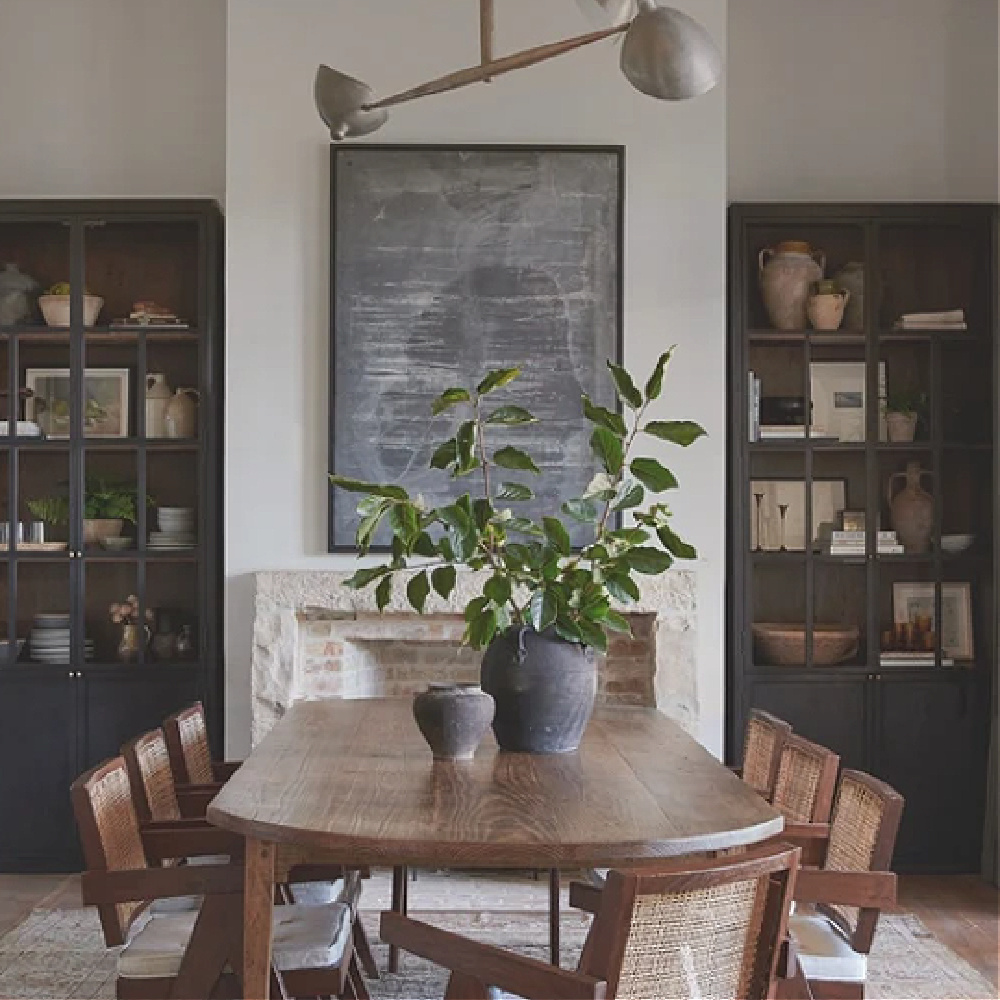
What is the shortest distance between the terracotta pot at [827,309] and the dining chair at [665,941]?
392 centimetres

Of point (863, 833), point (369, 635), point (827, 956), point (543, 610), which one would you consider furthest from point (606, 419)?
point (369, 635)

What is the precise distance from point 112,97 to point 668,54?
408 cm

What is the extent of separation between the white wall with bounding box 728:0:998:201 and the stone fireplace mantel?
199cm

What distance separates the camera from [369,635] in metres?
5.92

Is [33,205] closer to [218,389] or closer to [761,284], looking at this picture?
[218,389]

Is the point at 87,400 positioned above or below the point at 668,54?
below

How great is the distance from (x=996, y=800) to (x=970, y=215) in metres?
2.40

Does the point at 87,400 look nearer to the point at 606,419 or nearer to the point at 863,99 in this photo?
the point at 606,419

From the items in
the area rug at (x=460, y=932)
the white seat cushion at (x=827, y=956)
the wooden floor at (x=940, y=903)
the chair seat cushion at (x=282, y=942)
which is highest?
the chair seat cushion at (x=282, y=942)

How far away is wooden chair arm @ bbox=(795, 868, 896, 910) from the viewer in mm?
3016

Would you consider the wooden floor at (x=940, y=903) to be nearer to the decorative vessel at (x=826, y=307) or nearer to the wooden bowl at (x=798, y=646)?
the wooden bowl at (x=798, y=646)

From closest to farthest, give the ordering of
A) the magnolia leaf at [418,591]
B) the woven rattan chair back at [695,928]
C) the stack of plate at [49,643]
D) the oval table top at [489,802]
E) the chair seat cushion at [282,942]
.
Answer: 1. the woven rattan chair back at [695,928]
2. the oval table top at [489,802]
3. the chair seat cushion at [282,942]
4. the magnolia leaf at [418,591]
5. the stack of plate at [49,643]

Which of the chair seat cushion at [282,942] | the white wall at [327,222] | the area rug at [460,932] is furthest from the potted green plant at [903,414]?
the chair seat cushion at [282,942]

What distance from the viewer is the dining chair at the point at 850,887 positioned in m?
3.02
